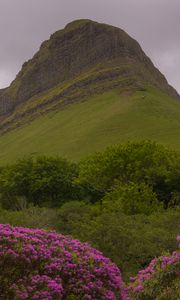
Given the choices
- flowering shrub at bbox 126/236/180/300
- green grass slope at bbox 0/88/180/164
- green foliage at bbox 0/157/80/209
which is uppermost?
green grass slope at bbox 0/88/180/164

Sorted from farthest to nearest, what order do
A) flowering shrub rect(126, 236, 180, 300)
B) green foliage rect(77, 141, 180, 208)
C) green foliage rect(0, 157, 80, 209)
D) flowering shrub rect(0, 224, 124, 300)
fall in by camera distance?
green foliage rect(0, 157, 80, 209), green foliage rect(77, 141, 180, 208), flowering shrub rect(0, 224, 124, 300), flowering shrub rect(126, 236, 180, 300)

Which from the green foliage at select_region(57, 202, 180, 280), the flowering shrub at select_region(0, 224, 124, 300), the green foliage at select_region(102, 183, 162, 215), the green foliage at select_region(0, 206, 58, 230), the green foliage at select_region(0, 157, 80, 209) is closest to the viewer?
the flowering shrub at select_region(0, 224, 124, 300)

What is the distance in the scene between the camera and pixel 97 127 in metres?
129

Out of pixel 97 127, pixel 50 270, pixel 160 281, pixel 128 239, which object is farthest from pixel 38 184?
pixel 97 127

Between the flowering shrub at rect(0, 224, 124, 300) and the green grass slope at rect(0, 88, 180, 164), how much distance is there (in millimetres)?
85320

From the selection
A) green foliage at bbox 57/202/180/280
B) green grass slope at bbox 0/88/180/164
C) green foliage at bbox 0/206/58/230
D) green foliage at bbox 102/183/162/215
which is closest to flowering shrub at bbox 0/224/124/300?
green foliage at bbox 57/202/180/280

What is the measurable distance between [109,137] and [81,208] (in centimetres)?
7626

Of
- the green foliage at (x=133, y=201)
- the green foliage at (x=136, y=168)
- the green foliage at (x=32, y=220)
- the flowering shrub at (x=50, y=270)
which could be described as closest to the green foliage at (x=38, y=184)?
the green foliage at (x=136, y=168)

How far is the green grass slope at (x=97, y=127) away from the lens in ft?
375

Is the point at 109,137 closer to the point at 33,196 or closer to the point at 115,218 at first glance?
the point at 33,196

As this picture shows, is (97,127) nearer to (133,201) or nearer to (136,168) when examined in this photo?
(136,168)

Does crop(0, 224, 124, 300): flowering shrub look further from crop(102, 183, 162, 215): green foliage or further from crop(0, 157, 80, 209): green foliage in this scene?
crop(0, 157, 80, 209): green foliage

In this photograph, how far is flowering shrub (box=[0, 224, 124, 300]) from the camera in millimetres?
11789

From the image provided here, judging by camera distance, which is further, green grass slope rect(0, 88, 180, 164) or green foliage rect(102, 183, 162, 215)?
green grass slope rect(0, 88, 180, 164)
